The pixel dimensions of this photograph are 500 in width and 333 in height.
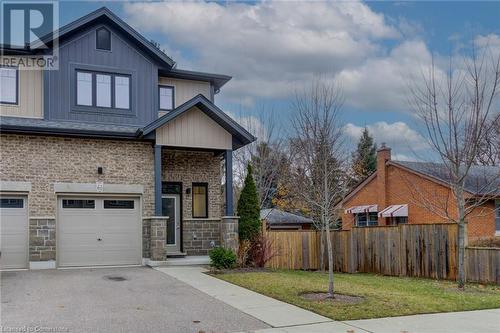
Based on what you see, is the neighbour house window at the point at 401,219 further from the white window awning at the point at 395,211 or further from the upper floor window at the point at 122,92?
the upper floor window at the point at 122,92

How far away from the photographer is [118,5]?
61.2ft

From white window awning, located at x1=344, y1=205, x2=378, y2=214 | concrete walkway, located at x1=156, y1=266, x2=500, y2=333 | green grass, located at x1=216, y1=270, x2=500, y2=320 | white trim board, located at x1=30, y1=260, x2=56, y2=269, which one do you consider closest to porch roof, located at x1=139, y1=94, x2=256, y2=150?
white trim board, located at x1=30, y1=260, x2=56, y2=269

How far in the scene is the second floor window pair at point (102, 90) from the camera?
56.2 ft

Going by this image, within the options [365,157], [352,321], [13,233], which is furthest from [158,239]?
[365,157]

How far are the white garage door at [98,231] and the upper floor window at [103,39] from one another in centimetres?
541

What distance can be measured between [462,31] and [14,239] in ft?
47.6

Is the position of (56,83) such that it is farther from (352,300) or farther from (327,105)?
(352,300)

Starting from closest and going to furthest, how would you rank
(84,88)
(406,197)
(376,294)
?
(376,294) → (84,88) → (406,197)

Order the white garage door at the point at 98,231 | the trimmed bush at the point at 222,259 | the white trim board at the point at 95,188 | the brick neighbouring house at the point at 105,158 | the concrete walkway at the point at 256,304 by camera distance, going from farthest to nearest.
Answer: the white garage door at the point at 98,231, the white trim board at the point at 95,188, the brick neighbouring house at the point at 105,158, the trimmed bush at the point at 222,259, the concrete walkway at the point at 256,304

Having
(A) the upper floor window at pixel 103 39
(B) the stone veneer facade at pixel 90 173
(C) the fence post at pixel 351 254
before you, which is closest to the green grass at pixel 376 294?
(C) the fence post at pixel 351 254

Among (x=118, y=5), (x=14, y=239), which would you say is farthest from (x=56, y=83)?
(x=14, y=239)

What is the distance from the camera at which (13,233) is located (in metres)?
15.4

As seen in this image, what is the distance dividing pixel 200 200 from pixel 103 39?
22.1ft

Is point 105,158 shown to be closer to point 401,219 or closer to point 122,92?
point 122,92
